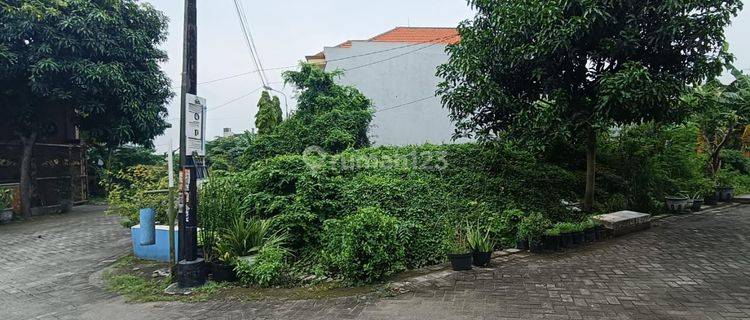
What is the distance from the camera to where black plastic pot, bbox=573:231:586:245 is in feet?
22.4

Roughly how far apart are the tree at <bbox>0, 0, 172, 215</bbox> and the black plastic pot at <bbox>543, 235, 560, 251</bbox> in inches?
446

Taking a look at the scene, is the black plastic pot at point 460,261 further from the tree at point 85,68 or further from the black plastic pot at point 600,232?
the tree at point 85,68

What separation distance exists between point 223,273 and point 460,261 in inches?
119

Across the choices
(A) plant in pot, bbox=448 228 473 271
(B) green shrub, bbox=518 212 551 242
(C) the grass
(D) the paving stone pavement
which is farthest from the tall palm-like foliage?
(B) green shrub, bbox=518 212 551 242

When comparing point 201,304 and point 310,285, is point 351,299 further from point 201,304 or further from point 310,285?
point 201,304

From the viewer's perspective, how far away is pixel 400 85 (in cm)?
1845

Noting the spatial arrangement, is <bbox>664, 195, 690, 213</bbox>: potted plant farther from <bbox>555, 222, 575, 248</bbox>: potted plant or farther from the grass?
the grass

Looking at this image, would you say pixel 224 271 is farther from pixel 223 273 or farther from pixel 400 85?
pixel 400 85

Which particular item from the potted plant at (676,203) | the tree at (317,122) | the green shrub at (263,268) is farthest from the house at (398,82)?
the green shrub at (263,268)

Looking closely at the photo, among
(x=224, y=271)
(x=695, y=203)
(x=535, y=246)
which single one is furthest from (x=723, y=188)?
(x=224, y=271)

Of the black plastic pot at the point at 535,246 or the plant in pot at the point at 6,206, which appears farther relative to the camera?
the plant in pot at the point at 6,206

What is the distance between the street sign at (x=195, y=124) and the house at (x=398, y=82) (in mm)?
12995

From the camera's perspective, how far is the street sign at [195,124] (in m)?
5.15

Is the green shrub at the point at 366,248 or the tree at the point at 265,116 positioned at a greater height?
the tree at the point at 265,116
